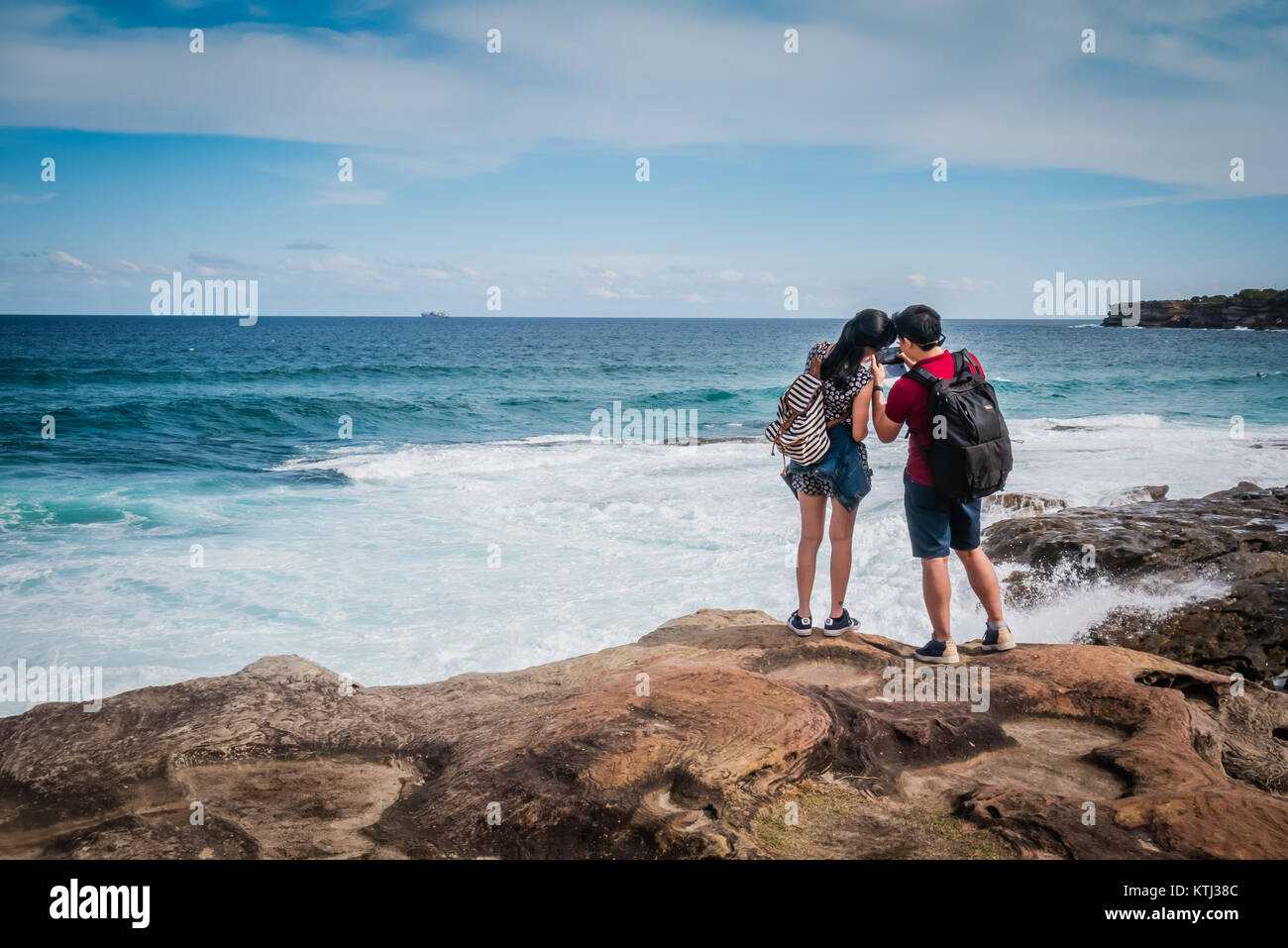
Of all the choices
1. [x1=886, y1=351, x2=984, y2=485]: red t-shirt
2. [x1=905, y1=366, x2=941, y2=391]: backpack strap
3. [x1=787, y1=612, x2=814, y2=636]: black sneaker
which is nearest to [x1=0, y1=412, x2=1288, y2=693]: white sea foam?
[x1=787, y1=612, x2=814, y2=636]: black sneaker

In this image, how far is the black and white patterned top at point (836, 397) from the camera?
4.66 metres

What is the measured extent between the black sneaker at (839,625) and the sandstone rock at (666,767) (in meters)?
0.42

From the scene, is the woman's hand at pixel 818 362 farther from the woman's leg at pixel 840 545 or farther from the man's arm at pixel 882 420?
the woman's leg at pixel 840 545

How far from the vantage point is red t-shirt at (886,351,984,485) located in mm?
4270

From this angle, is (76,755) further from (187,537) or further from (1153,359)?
(1153,359)

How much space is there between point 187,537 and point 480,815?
9.78 m

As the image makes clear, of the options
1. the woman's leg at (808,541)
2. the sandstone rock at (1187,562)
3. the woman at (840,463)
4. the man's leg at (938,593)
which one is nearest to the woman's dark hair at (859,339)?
the woman at (840,463)

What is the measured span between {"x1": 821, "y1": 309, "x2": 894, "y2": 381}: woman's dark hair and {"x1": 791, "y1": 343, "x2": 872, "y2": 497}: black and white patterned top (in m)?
0.05

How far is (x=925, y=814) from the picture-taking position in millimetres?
3123

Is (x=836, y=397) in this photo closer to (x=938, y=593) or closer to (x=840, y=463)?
(x=840, y=463)

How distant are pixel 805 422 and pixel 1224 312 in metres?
105

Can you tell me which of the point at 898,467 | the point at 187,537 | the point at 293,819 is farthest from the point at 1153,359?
the point at 293,819

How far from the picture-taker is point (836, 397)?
475 cm

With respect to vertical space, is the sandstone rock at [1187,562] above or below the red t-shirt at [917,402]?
below
